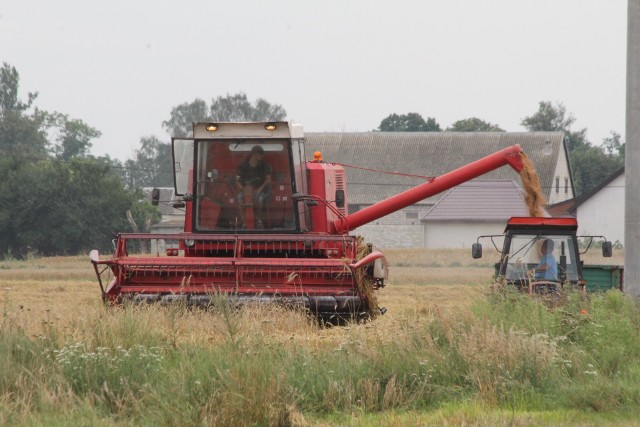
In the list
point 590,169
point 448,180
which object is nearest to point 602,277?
point 448,180

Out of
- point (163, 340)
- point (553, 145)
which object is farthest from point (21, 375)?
point (553, 145)

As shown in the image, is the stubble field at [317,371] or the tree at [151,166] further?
the tree at [151,166]

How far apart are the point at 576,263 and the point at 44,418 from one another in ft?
35.7

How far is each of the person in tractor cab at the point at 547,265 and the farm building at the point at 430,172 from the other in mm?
49008

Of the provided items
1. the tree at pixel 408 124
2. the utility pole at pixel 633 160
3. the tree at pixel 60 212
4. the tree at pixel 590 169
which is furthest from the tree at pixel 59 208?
the tree at pixel 408 124

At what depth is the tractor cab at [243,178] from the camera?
1769 cm

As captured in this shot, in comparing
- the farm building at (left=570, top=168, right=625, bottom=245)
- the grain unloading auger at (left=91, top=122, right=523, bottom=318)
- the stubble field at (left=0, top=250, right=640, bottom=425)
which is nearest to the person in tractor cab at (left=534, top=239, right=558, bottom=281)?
the grain unloading auger at (left=91, top=122, right=523, bottom=318)

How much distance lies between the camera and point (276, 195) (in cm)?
1781

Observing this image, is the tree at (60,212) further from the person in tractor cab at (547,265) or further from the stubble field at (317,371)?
the stubble field at (317,371)

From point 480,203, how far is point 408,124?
46.1m

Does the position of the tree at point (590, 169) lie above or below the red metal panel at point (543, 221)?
above

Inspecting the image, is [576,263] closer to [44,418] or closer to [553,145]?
[44,418]

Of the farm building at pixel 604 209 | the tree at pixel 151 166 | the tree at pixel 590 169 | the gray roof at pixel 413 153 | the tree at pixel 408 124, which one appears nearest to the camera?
the farm building at pixel 604 209

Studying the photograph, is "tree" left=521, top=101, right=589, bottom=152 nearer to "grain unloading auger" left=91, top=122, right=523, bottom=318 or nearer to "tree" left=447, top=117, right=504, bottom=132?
"tree" left=447, top=117, right=504, bottom=132
